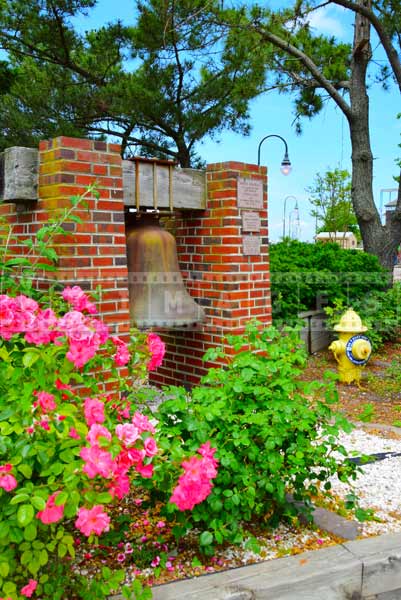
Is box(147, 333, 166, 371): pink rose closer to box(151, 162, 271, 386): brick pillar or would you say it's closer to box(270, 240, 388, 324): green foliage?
box(151, 162, 271, 386): brick pillar

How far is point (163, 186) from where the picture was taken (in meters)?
4.46

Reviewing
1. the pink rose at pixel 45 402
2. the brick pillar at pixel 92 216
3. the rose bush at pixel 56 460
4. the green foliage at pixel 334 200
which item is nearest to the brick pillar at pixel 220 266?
the brick pillar at pixel 92 216

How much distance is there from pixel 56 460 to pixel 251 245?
3.16 m

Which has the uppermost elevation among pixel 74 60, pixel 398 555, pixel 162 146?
pixel 74 60

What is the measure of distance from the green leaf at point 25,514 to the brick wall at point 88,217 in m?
2.14

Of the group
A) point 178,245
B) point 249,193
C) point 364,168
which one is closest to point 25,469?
point 249,193

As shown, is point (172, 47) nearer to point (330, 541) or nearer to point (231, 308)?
point (231, 308)

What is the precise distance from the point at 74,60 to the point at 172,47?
7.00ft

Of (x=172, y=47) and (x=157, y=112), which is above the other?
(x=172, y=47)

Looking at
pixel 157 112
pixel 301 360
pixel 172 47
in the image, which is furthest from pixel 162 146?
pixel 301 360

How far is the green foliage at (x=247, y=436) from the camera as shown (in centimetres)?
242

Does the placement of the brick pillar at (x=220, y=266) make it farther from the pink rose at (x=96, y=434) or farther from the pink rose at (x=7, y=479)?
the pink rose at (x=7, y=479)

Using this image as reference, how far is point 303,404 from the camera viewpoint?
276cm

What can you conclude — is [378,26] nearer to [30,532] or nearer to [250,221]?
[250,221]
